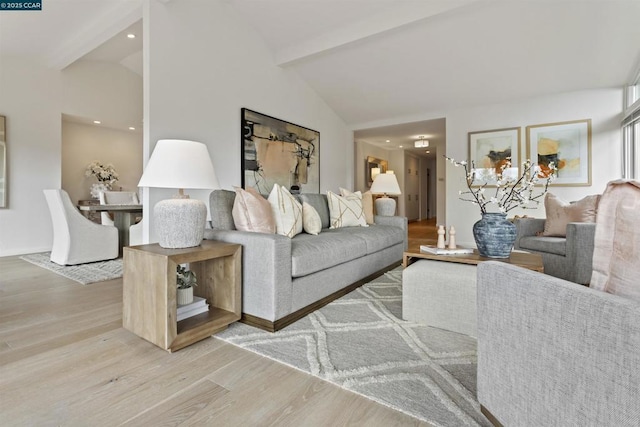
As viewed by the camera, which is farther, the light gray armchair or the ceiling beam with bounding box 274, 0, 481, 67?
the ceiling beam with bounding box 274, 0, 481, 67

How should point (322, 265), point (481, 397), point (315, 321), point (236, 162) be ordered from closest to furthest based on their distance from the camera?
1. point (481, 397)
2. point (315, 321)
3. point (322, 265)
4. point (236, 162)

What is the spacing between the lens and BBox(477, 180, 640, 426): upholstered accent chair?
625 millimetres

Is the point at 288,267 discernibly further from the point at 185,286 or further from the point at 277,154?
the point at 277,154

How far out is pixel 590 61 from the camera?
156 inches

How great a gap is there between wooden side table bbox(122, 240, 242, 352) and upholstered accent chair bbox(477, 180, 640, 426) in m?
1.39

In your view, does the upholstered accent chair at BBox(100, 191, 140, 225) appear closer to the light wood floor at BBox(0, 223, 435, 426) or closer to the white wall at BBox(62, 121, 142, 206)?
the white wall at BBox(62, 121, 142, 206)

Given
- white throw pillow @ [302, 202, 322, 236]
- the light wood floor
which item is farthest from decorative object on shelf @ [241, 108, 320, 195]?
the light wood floor

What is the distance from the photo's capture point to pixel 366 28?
155 inches

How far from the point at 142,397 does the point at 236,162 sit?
10.8 feet

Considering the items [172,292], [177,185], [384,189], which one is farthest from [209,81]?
[172,292]

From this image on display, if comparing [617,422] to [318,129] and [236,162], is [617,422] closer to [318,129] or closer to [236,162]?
[236,162]

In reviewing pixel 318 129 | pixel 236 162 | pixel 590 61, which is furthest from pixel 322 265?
pixel 590 61

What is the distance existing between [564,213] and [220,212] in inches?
125

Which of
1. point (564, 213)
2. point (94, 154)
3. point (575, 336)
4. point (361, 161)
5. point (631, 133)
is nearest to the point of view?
point (575, 336)
